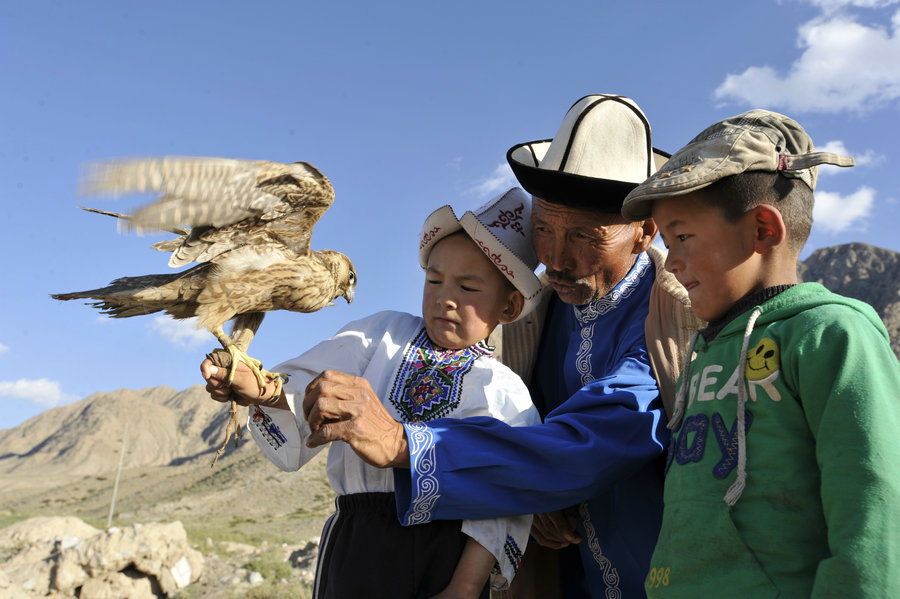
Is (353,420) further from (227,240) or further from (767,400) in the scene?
(227,240)

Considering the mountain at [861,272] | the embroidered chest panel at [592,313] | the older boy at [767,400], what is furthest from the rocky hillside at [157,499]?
the mountain at [861,272]

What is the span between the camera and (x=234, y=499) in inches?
1555

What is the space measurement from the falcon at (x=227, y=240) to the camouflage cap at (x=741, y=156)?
5.24ft

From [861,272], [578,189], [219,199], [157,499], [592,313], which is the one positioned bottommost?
[157,499]

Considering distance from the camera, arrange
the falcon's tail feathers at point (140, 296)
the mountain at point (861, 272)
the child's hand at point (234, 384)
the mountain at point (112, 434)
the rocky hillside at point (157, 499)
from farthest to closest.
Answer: the mountain at point (112, 434), the mountain at point (861, 272), the rocky hillside at point (157, 499), the falcon's tail feathers at point (140, 296), the child's hand at point (234, 384)

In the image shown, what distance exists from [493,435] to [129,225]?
170 cm

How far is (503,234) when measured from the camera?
2.96 meters

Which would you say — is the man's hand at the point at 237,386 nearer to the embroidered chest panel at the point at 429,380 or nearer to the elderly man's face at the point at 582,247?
the embroidered chest panel at the point at 429,380

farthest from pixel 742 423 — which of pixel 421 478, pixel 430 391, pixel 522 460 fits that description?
pixel 430 391

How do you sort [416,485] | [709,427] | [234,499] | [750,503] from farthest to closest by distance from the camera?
[234,499] → [416,485] → [709,427] → [750,503]

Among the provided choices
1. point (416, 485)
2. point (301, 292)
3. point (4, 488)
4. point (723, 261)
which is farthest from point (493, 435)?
point (4, 488)

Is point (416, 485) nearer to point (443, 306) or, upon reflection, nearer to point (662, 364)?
point (443, 306)

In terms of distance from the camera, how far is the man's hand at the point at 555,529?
2.82 metres

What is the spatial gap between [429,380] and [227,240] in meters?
1.21
